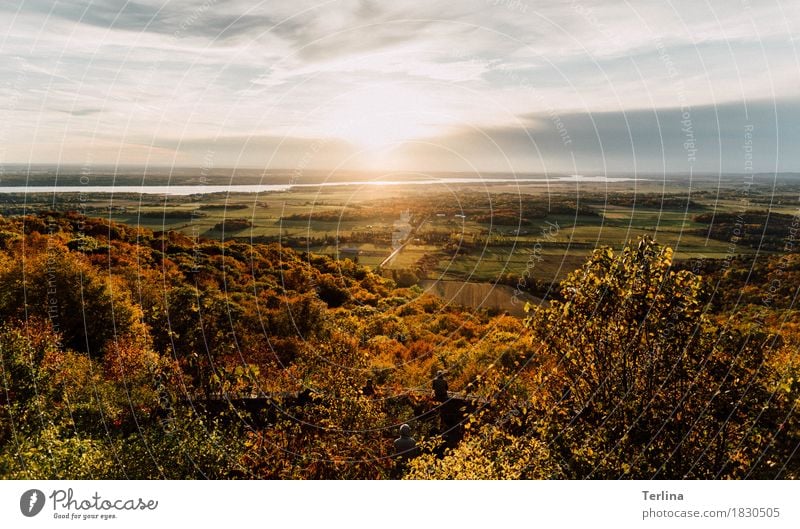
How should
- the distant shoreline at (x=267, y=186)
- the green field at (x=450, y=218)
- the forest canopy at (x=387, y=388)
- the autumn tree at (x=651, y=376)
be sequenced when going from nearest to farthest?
the autumn tree at (x=651, y=376) → the forest canopy at (x=387, y=388) → the distant shoreline at (x=267, y=186) → the green field at (x=450, y=218)

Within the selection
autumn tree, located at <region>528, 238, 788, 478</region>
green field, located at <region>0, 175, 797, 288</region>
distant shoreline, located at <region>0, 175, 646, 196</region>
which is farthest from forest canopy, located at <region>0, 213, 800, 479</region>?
green field, located at <region>0, 175, 797, 288</region>

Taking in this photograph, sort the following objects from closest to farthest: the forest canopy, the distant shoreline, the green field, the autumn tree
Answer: the autumn tree
the forest canopy
the distant shoreline
the green field

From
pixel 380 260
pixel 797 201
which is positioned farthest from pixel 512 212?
pixel 797 201

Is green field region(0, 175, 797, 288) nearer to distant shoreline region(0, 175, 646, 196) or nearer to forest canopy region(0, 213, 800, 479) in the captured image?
distant shoreline region(0, 175, 646, 196)

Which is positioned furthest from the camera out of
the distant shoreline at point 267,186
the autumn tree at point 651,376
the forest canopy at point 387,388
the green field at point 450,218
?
the green field at point 450,218

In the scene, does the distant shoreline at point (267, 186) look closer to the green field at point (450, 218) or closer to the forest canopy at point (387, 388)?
the green field at point (450, 218)

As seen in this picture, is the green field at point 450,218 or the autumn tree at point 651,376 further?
the green field at point 450,218

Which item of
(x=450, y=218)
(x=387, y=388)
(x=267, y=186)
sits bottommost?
(x=387, y=388)

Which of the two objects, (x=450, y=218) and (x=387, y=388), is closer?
(x=387, y=388)

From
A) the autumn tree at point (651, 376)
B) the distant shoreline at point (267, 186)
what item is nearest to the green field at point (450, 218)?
the distant shoreline at point (267, 186)

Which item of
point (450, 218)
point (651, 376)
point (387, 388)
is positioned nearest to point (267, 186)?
point (450, 218)

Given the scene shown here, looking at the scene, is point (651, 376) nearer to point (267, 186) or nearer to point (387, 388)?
point (387, 388)

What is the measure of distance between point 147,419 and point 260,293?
34.5 ft
